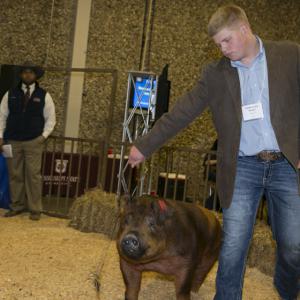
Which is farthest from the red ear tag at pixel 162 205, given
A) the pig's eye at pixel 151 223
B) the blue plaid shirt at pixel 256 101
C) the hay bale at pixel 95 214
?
the hay bale at pixel 95 214

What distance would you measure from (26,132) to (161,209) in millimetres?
3748

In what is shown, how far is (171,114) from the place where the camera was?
2955 mm

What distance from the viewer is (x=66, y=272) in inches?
161

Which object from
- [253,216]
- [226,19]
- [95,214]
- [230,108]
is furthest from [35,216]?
[226,19]

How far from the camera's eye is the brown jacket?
2666 mm

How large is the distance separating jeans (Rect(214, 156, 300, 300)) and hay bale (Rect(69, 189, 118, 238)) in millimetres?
2953

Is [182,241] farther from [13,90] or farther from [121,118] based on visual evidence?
[121,118]

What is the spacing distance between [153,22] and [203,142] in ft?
8.35

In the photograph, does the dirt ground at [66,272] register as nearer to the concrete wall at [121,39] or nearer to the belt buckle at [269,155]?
the belt buckle at [269,155]

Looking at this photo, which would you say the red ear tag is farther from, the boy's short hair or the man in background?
the man in background

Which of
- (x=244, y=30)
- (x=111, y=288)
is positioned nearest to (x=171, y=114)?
(x=244, y=30)

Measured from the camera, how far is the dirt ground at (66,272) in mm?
3594

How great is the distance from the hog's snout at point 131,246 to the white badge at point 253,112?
850mm

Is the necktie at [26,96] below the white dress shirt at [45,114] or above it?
above
